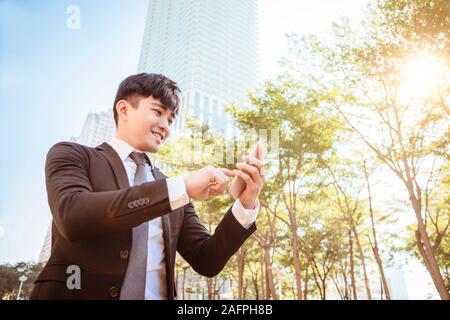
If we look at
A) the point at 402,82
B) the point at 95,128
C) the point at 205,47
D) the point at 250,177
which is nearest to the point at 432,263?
the point at 402,82

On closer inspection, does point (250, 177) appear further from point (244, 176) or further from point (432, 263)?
point (432, 263)

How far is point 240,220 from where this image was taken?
1436mm

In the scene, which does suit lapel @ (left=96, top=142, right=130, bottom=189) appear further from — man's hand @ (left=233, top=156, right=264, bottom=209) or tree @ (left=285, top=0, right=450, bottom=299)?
tree @ (left=285, top=0, right=450, bottom=299)

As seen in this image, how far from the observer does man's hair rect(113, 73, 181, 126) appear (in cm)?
176

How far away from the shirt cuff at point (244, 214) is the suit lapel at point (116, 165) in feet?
1.64

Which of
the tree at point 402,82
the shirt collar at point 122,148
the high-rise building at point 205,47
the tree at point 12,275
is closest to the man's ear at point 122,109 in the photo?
the shirt collar at point 122,148

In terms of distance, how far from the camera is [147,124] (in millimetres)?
1656

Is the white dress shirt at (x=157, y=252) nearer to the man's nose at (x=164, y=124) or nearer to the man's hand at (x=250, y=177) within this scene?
the man's hand at (x=250, y=177)

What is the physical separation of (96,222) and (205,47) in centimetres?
8552

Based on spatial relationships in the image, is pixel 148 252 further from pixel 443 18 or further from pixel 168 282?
pixel 443 18

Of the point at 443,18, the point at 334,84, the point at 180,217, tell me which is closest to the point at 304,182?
the point at 334,84

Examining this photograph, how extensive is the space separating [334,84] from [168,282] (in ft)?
39.2

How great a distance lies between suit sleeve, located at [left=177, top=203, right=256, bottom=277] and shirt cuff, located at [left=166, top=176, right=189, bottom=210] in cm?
43

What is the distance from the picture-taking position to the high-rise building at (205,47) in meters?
76.9
